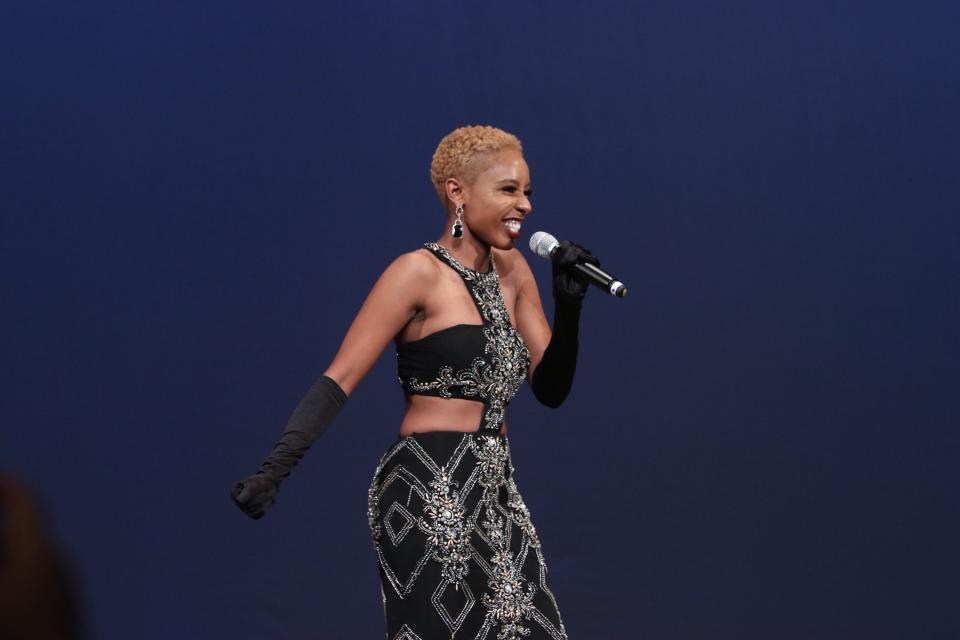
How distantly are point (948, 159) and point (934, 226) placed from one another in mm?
210

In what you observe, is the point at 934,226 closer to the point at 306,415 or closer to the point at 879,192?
the point at 879,192

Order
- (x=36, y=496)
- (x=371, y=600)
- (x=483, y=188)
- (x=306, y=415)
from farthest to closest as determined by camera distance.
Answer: (x=371, y=600) → (x=483, y=188) → (x=306, y=415) → (x=36, y=496)

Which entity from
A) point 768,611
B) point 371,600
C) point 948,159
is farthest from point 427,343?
point 948,159

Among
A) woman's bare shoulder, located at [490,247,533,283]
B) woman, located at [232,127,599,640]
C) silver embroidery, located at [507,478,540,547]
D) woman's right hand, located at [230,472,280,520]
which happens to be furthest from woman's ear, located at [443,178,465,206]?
woman's right hand, located at [230,472,280,520]

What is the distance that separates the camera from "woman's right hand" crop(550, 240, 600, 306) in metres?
2.23

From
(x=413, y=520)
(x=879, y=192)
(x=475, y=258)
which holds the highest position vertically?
(x=879, y=192)

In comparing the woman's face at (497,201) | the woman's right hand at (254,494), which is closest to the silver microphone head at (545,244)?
the woman's face at (497,201)

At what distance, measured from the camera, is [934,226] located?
3781 mm

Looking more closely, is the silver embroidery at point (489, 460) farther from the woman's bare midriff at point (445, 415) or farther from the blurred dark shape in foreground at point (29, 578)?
the blurred dark shape in foreground at point (29, 578)

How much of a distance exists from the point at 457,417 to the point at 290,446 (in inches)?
13.2

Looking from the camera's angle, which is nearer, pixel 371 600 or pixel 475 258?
pixel 475 258

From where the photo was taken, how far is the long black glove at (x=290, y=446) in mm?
2072

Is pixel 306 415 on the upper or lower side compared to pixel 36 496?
upper

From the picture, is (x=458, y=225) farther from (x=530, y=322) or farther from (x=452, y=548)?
(x=452, y=548)
